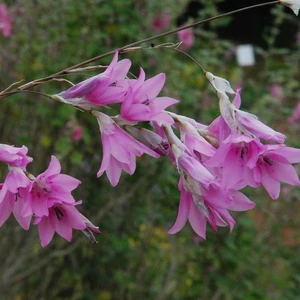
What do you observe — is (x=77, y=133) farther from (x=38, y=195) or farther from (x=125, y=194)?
(x=38, y=195)

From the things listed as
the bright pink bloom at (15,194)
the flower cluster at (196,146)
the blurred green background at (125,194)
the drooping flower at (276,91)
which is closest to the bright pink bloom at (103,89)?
the flower cluster at (196,146)

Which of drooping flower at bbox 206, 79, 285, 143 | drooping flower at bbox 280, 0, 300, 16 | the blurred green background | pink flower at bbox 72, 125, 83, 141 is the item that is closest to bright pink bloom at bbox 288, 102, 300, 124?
the blurred green background

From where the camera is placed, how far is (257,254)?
3.59 m

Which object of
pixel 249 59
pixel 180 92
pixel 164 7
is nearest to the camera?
pixel 164 7

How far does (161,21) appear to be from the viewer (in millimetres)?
3486

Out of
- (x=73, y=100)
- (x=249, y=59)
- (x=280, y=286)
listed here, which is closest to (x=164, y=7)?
(x=249, y=59)

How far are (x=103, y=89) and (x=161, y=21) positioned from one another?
2.65m

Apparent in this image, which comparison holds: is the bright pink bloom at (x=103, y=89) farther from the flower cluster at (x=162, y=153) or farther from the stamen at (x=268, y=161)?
the stamen at (x=268, y=161)

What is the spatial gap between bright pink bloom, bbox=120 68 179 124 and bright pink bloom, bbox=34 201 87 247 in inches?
5.5

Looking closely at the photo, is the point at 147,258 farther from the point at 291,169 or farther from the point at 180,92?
the point at 291,169

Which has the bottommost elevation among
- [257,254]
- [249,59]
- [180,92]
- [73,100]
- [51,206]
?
[257,254]

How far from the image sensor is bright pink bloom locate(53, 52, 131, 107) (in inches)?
35.2

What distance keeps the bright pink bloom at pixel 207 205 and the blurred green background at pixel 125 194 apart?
217cm

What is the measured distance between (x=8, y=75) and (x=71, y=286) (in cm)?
120
